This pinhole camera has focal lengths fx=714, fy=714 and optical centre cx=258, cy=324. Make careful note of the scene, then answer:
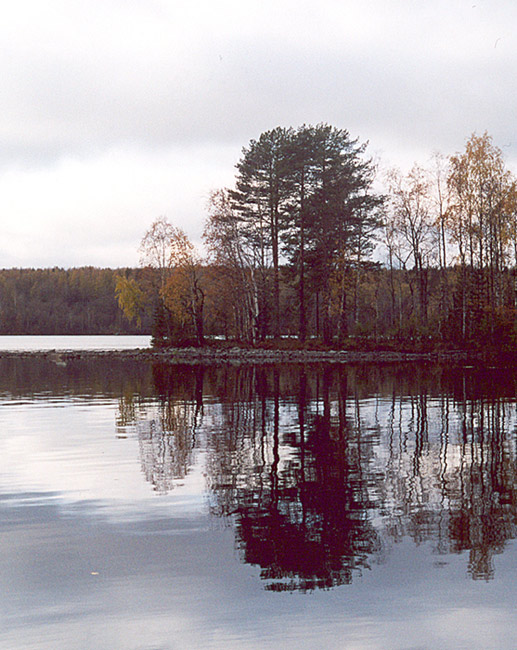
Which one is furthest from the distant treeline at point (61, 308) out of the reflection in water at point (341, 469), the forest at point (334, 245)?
the reflection in water at point (341, 469)

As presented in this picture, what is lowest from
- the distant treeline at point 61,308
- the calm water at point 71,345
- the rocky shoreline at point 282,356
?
the rocky shoreline at point 282,356

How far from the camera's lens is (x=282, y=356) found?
51.9 meters

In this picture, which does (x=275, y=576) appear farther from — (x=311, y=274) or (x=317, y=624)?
(x=311, y=274)

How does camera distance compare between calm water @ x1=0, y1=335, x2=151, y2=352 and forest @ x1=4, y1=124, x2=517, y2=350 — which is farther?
calm water @ x1=0, y1=335, x2=151, y2=352

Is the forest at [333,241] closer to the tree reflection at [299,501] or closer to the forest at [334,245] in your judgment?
the forest at [334,245]

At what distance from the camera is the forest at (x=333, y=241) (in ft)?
163

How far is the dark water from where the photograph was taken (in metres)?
5.55

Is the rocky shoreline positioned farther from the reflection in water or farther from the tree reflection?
the tree reflection

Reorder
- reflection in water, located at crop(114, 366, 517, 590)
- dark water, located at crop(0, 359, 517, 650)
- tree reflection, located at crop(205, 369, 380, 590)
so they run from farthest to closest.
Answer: reflection in water, located at crop(114, 366, 517, 590) < tree reflection, located at crop(205, 369, 380, 590) < dark water, located at crop(0, 359, 517, 650)

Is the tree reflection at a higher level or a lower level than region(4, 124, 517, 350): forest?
lower

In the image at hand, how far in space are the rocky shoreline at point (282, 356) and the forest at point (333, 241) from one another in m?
1.58

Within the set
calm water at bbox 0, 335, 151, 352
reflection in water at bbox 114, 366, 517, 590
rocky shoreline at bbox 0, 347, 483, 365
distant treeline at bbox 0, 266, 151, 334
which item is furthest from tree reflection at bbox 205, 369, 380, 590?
distant treeline at bbox 0, 266, 151, 334

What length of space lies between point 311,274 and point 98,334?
12912 cm

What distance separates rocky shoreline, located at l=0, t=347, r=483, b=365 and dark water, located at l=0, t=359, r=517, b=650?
29338mm
